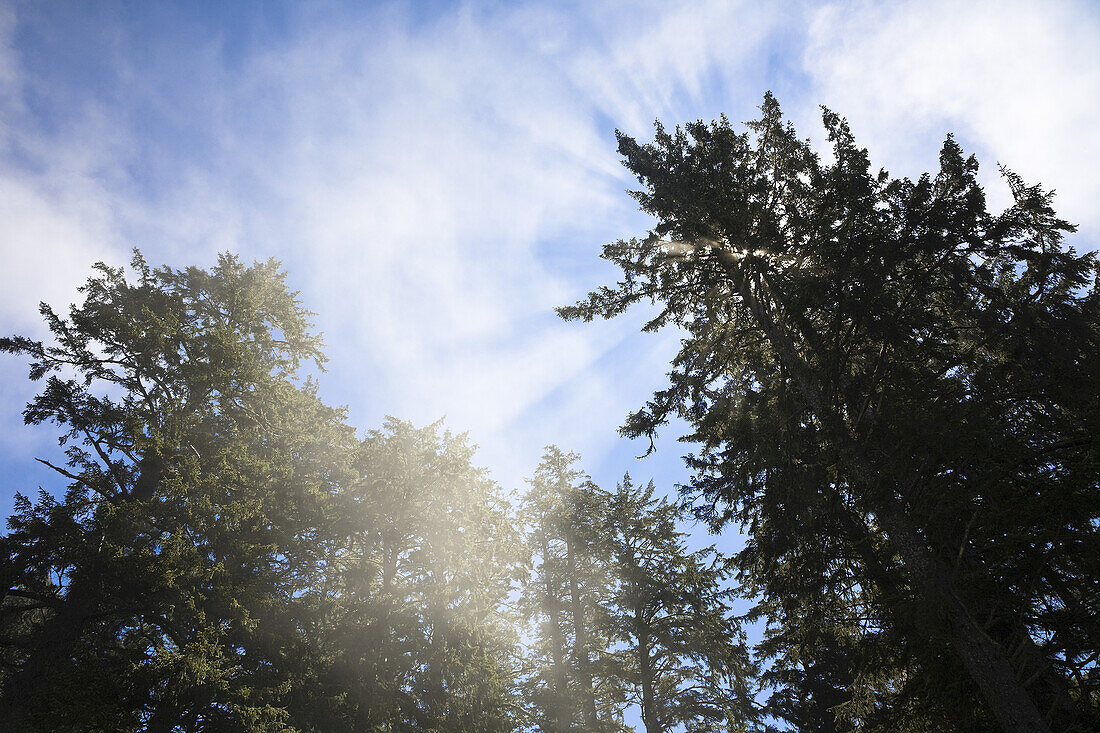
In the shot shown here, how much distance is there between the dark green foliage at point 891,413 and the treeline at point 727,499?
2.5 inches

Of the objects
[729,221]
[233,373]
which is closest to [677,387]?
[729,221]

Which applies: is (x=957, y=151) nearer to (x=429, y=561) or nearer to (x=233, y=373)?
(x=429, y=561)

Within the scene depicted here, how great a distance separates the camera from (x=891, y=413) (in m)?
9.47

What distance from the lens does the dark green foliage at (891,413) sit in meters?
6.45

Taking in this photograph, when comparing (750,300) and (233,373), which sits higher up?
(233,373)

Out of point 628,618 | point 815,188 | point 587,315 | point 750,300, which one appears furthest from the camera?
point 628,618

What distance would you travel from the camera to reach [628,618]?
1819 centimetres

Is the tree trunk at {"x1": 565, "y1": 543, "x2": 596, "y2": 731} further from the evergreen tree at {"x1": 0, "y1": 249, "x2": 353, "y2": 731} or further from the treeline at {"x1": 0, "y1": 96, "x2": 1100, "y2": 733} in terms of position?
the evergreen tree at {"x1": 0, "y1": 249, "x2": 353, "y2": 731}

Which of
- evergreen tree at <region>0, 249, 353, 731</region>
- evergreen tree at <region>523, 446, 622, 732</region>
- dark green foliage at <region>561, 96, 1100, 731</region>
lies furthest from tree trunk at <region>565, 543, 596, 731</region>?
evergreen tree at <region>0, 249, 353, 731</region>

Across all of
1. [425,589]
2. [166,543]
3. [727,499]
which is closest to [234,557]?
[166,543]

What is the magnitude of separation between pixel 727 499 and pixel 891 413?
406cm

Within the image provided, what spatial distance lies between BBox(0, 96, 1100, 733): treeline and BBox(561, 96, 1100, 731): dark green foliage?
0.21 ft

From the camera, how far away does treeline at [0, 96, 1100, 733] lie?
23.2 feet

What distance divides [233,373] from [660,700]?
17091mm
